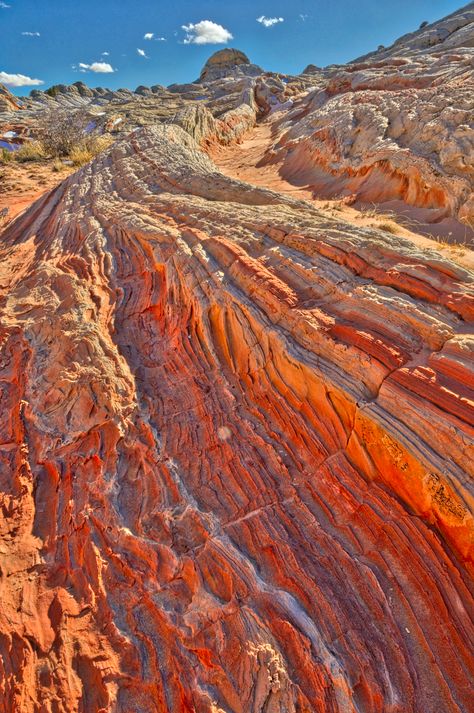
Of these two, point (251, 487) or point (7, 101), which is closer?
point (251, 487)

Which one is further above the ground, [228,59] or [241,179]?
[228,59]

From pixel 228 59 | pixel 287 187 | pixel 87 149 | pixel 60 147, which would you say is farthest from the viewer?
pixel 228 59

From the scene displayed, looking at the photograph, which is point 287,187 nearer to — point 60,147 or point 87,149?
point 87,149

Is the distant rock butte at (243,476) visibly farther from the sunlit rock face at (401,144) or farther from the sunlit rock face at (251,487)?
the sunlit rock face at (401,144)

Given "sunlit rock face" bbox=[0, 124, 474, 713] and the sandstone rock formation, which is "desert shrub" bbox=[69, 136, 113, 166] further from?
the sandstone rock formation

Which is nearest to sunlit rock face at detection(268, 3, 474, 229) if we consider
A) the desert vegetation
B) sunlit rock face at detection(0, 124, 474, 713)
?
sunlit rock face at detection(0, 124, 474, 713)

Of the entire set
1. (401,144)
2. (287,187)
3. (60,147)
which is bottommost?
(287,187)

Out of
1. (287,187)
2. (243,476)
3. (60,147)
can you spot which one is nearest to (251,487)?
(243,476)
